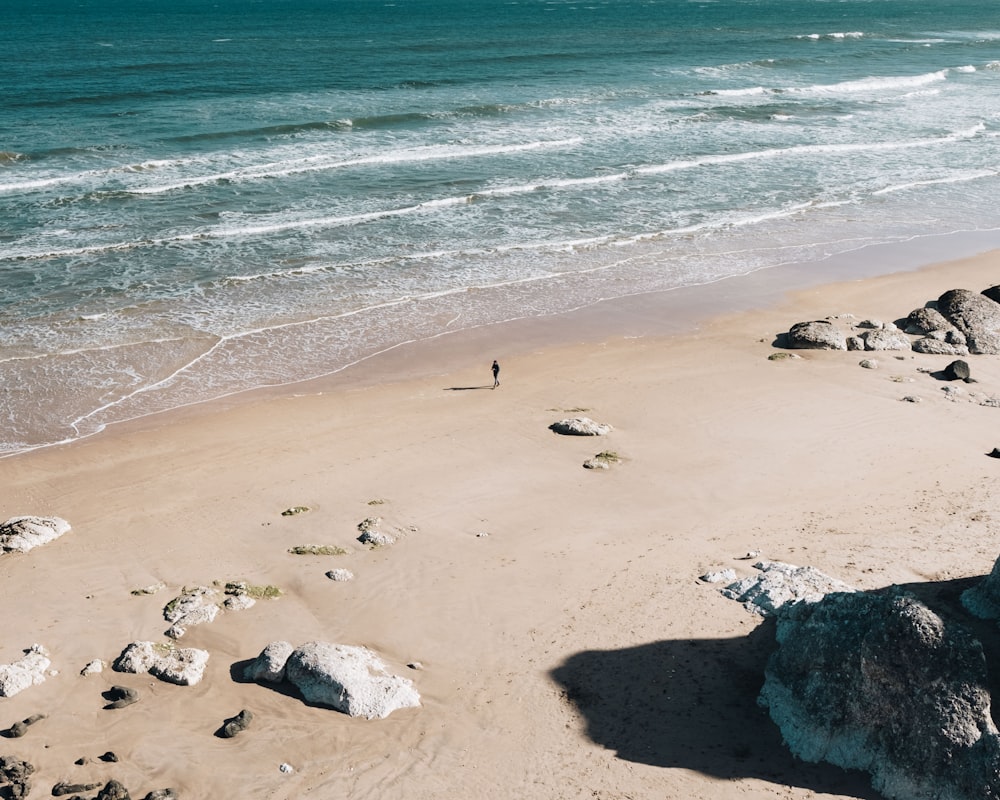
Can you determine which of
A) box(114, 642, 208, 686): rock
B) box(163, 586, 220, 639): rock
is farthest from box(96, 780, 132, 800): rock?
box(163, 586, 220, 639): rock

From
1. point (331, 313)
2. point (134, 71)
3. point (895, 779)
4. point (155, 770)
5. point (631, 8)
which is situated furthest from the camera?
point (631, 8)

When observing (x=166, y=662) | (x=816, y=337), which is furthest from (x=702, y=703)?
(x=816, y=337)

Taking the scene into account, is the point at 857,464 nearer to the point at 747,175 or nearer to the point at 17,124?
the point at 747,175

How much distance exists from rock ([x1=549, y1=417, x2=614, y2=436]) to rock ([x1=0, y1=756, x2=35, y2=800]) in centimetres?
1242

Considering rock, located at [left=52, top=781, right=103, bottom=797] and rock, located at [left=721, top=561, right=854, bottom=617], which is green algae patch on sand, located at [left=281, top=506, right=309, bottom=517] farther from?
rock, located at [left=721, top=561, right=854, bottom=617]

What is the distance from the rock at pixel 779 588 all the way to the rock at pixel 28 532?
1136 cm

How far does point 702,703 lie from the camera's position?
540 inches

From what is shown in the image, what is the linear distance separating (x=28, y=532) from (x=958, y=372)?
20295 millimetres

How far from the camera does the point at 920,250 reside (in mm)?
35781

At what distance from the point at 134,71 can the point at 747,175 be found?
38.6 meters

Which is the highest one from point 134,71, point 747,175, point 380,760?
point 134,71

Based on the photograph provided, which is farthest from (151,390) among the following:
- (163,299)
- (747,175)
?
(747,175)

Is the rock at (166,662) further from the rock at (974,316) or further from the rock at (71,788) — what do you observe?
the rock at (974,316)

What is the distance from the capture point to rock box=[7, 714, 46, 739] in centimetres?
1338
